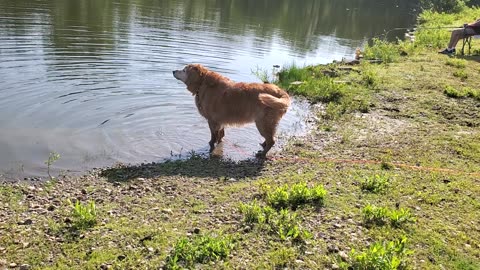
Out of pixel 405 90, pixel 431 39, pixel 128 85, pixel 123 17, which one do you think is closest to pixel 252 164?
pixel 128 85

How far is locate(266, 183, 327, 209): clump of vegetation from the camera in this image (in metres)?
5.96

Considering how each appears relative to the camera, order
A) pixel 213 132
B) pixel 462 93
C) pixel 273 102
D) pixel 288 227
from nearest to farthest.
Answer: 1. pixel 288 227
2. pixel 273 102
3. pixel 213 132
4. pixel 462 93

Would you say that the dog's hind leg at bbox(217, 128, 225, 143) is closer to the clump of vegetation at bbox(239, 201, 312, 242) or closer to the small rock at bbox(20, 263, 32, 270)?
the clump of vegetation at bbox(239, 201, 312, 242)

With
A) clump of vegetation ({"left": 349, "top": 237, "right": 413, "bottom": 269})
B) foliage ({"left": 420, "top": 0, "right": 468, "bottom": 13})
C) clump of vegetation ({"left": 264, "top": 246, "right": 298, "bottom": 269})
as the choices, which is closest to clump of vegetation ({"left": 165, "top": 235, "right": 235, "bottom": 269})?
clump of vegetation ({"left": 264, "top": 246, "right": 298, "bottom": 269})

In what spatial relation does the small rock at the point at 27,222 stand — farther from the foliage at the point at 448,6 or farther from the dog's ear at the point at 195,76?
the foliage at the point at 448,6

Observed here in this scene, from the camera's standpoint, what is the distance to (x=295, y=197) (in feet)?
19.6

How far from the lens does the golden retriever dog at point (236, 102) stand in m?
8.59

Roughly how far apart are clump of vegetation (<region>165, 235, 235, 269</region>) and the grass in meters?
0.01

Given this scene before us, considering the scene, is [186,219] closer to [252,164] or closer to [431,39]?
[252,164]

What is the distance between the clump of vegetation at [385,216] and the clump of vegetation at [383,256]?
0.52m

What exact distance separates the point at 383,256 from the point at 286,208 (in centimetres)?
160

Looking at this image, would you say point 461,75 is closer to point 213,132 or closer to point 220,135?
point 220,135

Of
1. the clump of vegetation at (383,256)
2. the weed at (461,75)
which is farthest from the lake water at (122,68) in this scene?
the weed at (461,75)

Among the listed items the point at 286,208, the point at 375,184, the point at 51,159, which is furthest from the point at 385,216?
the point at 51,159
